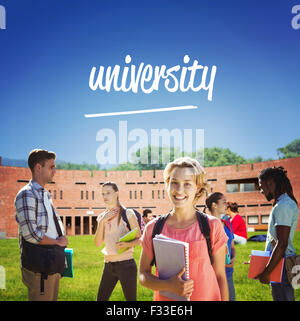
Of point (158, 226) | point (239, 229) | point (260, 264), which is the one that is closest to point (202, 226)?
point (158, 226)

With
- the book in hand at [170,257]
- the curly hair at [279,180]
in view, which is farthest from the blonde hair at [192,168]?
the curly hair at [279,180]

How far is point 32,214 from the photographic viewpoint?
3.50m

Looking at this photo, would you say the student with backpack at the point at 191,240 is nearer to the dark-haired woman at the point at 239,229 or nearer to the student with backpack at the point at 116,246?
the student with backpack at the point at 116,246

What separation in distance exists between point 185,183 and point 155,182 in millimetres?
19411

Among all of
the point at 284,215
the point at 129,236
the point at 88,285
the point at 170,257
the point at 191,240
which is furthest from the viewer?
the point at 88,285

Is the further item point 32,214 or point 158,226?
point 32,214

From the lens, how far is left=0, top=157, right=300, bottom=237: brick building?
2214 centimetres

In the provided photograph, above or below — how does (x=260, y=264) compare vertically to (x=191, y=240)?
below

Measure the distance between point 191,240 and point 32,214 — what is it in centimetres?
167

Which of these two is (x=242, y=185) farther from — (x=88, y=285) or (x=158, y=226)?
(x=158, y=226)

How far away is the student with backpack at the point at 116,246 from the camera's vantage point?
4098mm

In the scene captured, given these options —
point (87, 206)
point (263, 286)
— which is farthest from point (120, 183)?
point (263, 286)

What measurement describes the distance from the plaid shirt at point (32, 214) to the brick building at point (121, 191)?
1733cm
